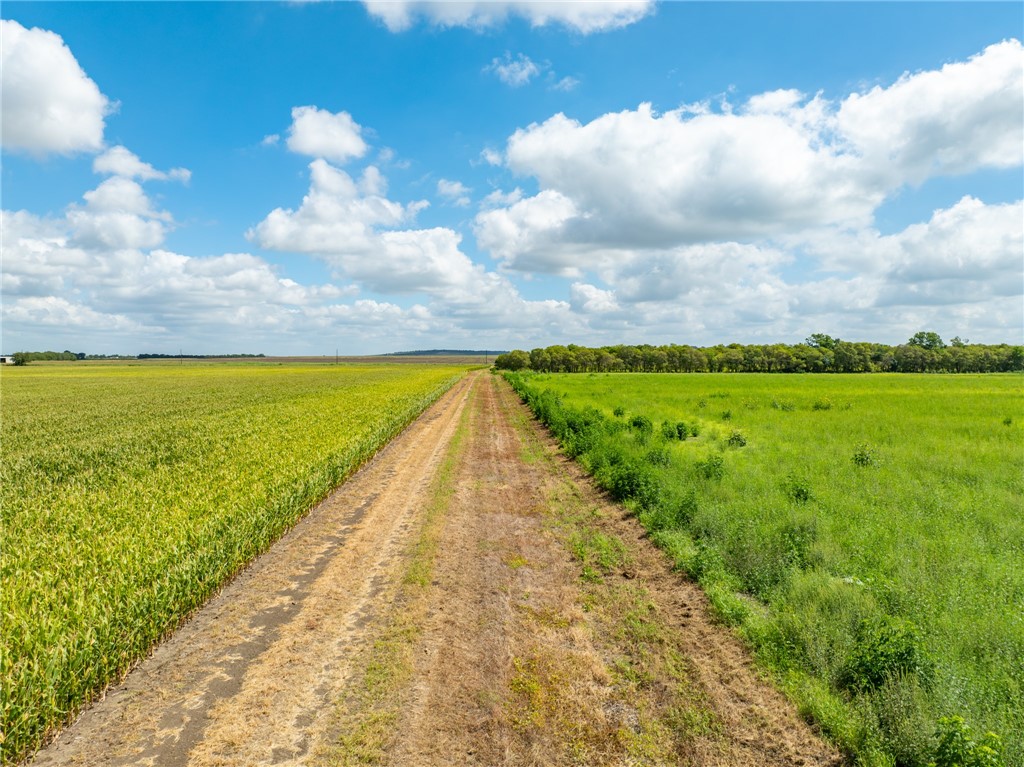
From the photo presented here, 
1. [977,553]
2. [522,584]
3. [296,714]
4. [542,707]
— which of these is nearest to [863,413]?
[977,553]

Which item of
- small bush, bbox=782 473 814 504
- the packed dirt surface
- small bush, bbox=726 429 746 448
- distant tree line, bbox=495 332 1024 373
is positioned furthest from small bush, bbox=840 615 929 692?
distant tree line, bbox=495 332 1024 373

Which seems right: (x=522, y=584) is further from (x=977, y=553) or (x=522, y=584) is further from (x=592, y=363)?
(x=592, y=363)

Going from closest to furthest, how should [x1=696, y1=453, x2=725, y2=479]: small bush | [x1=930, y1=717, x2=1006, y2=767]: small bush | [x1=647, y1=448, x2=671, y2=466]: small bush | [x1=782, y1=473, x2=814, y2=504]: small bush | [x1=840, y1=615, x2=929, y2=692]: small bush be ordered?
[x1=930, y1=717, x2=1006, y2=767]: small bush → [x1=840, y1=615, x2=929, y2=692]: small bush → [x1=782, y1=473, x2=814, y2=504]: small bush → [x1=696, y1=453, x2=725, y2=479]: small bush → [x1=647, y1=448, x2=671, y2=466]: small bush

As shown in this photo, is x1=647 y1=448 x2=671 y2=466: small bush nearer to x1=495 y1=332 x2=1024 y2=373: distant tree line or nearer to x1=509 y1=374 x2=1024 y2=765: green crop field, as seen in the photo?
x1=509 y1=374 x2=1024 y2=765: green crop field

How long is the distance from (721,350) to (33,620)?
6419 inches

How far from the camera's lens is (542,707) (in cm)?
569

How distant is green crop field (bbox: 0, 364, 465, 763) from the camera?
5652 mm

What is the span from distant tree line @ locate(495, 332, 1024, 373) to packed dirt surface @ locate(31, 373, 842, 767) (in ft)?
434

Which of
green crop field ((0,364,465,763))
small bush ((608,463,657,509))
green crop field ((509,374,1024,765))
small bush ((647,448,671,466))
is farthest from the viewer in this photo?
small bush ((647,448,671,466))

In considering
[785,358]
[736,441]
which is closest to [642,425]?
[736,441]

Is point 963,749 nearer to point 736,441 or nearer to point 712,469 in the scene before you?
point 712,469

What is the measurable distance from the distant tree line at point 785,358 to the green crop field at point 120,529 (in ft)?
409

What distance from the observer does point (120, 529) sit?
9477 mm

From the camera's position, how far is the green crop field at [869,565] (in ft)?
16.5
